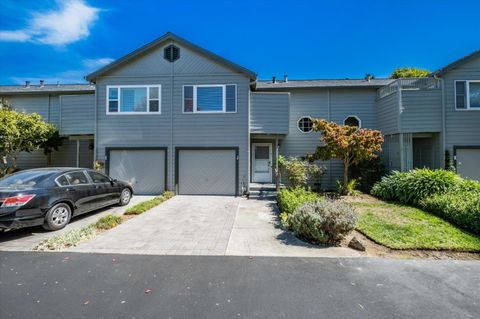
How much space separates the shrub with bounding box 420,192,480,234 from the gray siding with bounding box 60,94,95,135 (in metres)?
14.7

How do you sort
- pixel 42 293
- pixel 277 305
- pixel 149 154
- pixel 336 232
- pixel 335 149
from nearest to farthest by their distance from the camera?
pixel 277 305
pixel 42 293
pixel 336 232
pixel 335 149
pixel 149 154

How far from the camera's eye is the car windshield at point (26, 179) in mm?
6277

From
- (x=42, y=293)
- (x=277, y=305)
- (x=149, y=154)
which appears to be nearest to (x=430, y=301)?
(x=277, y=305)

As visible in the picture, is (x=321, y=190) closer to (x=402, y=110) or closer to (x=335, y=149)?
(x=335, y=149)

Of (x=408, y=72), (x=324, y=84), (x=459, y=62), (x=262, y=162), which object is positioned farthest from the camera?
(x=408, y=72)

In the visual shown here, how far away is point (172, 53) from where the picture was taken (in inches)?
480

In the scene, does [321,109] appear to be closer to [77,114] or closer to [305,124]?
[305,124]

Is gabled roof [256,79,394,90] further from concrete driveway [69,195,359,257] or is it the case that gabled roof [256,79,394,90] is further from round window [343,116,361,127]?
concrete driveway [69,195,359,257]

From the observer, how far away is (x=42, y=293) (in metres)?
3.50

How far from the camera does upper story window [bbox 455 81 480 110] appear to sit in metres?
11.6

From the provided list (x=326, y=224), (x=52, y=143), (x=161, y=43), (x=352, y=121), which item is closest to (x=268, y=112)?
(x=352, y=121)

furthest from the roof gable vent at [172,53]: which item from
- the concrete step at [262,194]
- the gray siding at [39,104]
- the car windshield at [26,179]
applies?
the car windshield at [26,179]

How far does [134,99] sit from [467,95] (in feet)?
52.6

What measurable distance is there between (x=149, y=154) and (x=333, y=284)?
10606 mm
